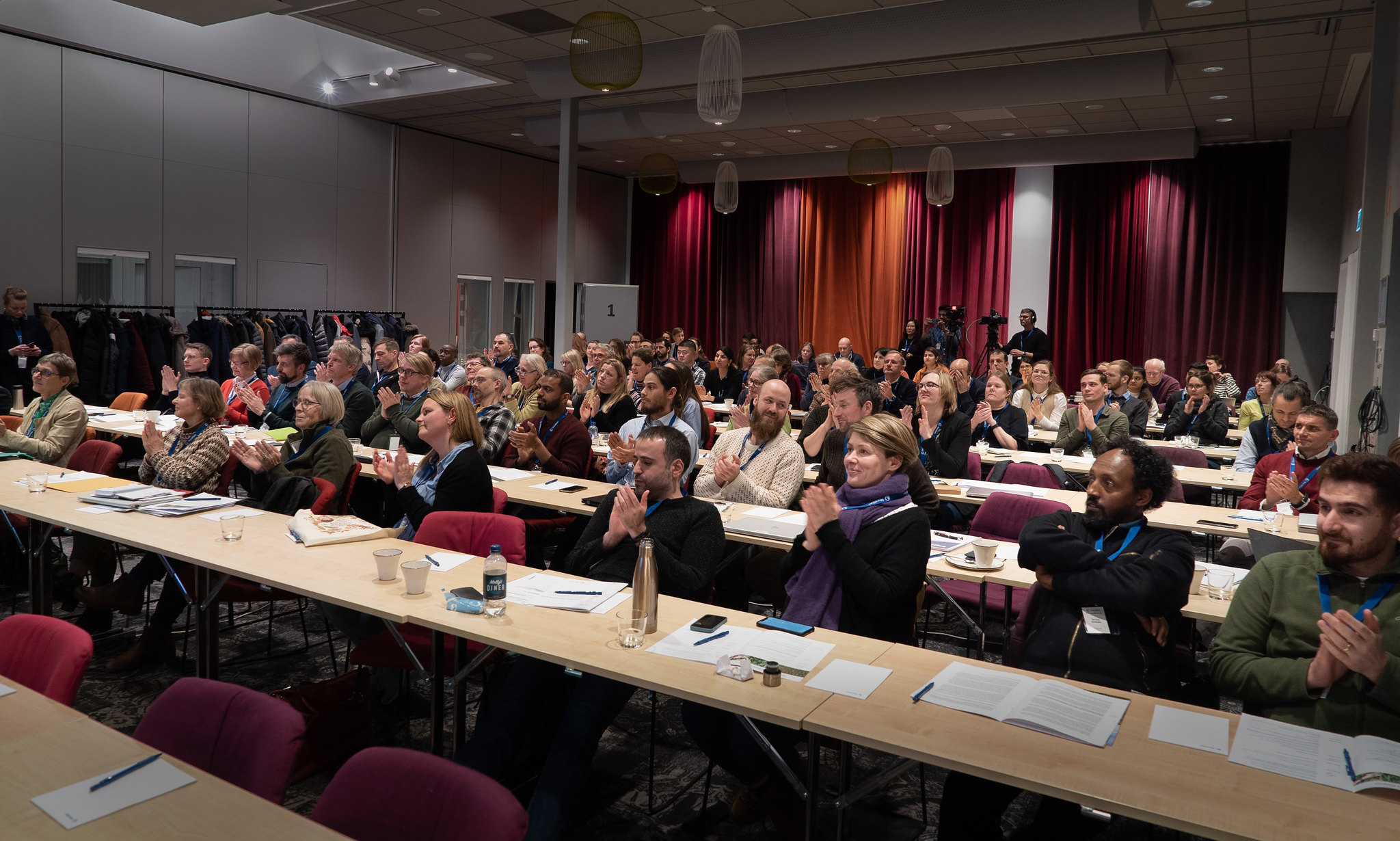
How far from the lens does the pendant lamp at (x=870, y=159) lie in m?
8.52

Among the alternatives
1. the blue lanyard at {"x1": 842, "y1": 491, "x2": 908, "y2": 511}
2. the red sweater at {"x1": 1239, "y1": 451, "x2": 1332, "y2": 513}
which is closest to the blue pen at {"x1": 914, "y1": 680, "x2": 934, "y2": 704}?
the blue lanyard at {"x1": 842, "y1": 491, "x2": 908, "y2": 511}

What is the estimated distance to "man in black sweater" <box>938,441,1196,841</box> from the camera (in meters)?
2.57

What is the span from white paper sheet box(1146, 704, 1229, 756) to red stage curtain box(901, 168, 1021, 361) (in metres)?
13.0

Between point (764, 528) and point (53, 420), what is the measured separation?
461cm

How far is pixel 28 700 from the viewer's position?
219cm

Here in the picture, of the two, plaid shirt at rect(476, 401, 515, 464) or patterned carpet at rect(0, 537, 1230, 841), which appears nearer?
patterned carpet at rect(0, 537, 1230, 841)

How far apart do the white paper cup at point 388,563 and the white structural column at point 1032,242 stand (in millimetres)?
12960

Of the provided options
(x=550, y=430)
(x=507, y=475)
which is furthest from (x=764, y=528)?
(x=550, y=430)

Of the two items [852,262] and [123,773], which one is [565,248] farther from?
[123,773]

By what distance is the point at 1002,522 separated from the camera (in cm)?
460

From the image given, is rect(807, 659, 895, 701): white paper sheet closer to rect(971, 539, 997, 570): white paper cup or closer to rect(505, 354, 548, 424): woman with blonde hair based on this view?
rect(971, 539, 997, 570): white paper cup

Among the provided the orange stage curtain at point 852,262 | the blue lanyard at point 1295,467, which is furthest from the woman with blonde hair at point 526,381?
the orange stage curtain at point 852,262

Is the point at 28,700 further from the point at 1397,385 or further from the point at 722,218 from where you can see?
the point at 722,218

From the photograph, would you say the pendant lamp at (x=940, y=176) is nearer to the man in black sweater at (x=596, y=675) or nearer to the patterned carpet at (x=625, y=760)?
the patterned carpet at (x=625, y=760)
